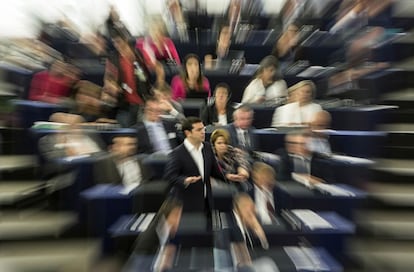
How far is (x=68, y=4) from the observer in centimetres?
92

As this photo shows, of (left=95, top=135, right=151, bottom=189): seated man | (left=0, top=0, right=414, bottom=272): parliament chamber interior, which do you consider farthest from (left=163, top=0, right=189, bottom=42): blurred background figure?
(left=95, top=135, right=151, bottom=189): seated man

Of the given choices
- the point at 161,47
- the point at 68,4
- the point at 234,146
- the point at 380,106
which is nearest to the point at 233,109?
the point at 234,146

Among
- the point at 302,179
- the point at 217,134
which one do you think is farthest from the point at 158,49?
the point at 302,179

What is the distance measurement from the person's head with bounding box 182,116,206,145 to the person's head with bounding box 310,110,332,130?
0.27 metres

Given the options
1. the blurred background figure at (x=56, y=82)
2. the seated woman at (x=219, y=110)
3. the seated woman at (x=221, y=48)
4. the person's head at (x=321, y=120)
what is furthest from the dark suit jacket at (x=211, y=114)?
the blurred background figure at (x=56, y=82)

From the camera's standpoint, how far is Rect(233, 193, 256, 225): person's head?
878 mm

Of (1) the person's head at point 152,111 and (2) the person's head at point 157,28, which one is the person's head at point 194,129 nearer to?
(1) the person's head at point 152,111

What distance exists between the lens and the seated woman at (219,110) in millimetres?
906

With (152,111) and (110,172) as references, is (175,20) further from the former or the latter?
(110,172)

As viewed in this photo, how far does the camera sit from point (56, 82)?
0.90 m

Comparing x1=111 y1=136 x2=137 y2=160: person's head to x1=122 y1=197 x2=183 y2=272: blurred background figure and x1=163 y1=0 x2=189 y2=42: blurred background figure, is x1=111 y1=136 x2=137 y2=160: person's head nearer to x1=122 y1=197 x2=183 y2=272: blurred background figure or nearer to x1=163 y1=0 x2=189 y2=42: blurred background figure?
x1=122 y1=197 x2=183 y2=272: blurred background figure

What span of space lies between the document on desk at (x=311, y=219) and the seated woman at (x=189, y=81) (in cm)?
36

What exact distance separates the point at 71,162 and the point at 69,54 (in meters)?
0.27

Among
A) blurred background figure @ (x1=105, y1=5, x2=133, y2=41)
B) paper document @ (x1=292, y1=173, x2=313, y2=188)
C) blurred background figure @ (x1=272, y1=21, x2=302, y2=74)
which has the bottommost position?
paper document @ (x1=292, y1=173, x2=313, y2=188)
